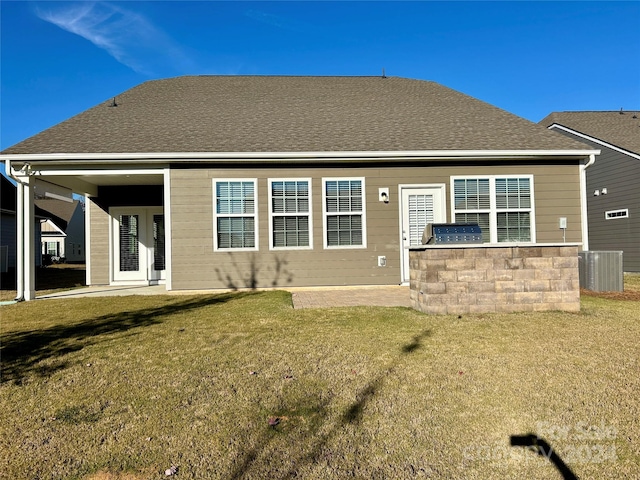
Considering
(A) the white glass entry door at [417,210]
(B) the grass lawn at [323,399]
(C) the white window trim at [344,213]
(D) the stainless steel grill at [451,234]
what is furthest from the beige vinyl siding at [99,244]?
(D) the stainless steel grill at [451,234]

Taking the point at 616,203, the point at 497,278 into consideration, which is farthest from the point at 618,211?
the point at 497,278

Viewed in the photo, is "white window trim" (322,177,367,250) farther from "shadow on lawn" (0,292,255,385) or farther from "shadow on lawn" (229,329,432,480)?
"shadow on lawn" (229,329,432,480)

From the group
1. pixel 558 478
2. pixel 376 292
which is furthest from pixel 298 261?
pixel 558 478

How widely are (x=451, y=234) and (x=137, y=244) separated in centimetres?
867

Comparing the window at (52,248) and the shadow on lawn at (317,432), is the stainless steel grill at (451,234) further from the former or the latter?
the window at (52,248)

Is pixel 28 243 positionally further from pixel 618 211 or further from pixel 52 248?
pixel 52 248

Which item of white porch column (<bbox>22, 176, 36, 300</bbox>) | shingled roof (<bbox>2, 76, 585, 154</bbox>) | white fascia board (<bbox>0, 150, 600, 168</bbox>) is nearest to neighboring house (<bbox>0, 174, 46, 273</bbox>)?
shingled roof (<bbox>2, 76, 585, 154</bbox>)

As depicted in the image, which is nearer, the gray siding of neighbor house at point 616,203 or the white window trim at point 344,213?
the white window trim at point 344,213

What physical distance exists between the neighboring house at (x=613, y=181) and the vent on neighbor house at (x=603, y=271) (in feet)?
19.0

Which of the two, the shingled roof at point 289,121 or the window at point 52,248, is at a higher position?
the shingled roof at point 289,121

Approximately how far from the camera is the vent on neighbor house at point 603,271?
843cm

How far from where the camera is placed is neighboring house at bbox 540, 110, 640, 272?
43.1 feet

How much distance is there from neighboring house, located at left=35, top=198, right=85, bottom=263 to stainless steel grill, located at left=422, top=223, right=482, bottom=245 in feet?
118

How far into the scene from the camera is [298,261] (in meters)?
8.98
